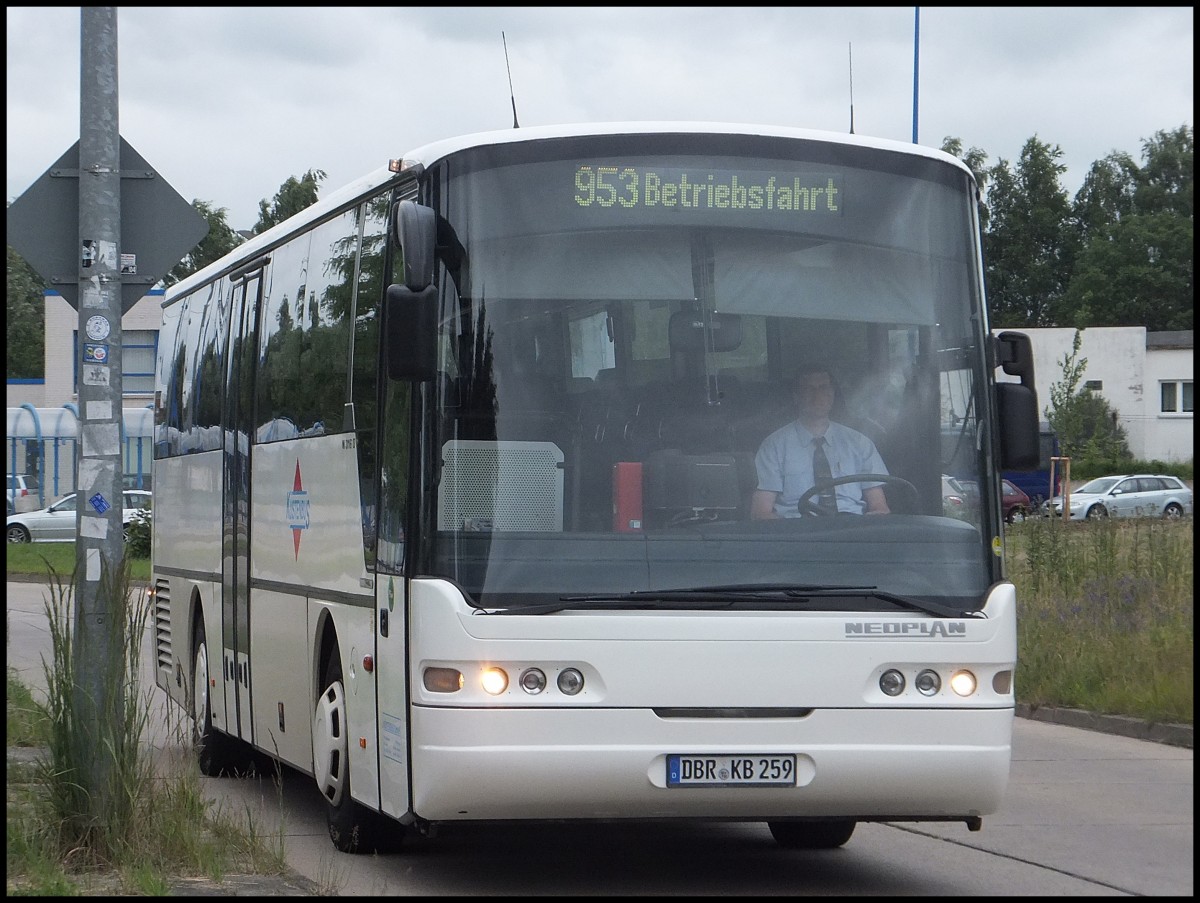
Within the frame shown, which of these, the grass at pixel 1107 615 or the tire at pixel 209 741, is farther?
the grass at pixel 1107 615

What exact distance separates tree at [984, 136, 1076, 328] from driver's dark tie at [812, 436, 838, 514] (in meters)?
101

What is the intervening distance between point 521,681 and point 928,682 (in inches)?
65.4

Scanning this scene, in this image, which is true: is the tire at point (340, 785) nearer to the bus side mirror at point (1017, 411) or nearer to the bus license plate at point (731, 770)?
the bus license plate at point (731, 770)

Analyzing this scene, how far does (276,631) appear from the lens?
35.3ft

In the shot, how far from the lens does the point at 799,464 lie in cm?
783

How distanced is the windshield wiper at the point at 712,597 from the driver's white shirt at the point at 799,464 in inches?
13.8

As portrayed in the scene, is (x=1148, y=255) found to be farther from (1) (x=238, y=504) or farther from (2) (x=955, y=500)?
(2) (x=955, y=500)

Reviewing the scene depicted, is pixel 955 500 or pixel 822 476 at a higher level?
pixel 822 476

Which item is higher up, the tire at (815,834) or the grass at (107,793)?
the grass at (107,793)

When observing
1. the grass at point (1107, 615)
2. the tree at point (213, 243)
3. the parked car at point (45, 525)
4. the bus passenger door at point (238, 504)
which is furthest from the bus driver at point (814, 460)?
the tree at point (213, 243)

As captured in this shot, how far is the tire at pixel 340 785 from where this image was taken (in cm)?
890

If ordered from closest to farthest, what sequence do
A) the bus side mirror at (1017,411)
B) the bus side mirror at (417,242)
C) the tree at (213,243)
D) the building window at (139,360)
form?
the bus side mirror at (417,242) → the bus side mirror at (1017,411) → the building window at (139,360) → the tree at (213,243)

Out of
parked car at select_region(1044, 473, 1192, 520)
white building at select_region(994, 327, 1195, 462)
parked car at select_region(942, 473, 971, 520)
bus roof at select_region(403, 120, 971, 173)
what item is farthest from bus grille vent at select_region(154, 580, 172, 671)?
white building at select_region(994, 327, 1195, 462)

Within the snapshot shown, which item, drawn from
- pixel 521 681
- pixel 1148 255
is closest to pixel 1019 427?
pixel 521 681
